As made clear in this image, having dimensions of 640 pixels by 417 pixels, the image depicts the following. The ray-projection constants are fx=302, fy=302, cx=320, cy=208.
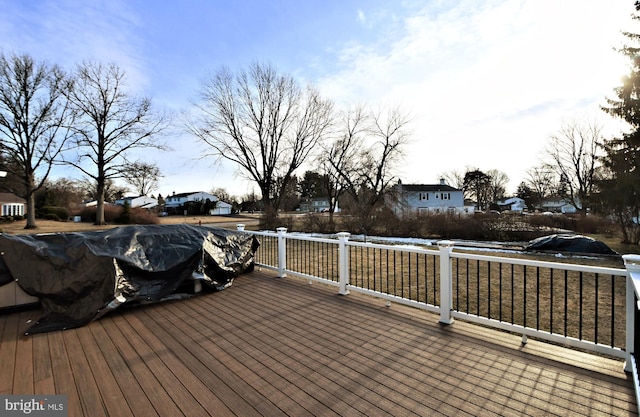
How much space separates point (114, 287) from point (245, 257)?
7.03 feet

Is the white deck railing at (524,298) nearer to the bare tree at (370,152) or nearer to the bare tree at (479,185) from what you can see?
the bare tree at (370,152)

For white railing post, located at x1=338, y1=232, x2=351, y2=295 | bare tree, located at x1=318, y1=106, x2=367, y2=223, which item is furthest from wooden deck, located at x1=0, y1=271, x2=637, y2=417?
bare tree, located at x1=318, y1=106, x2=367, y2=223

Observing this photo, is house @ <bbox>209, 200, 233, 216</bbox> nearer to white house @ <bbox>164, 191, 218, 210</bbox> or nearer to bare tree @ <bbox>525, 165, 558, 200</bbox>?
white house @ <bbox>164, 191, 218, 210</bbox>

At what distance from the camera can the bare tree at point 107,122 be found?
2048 centimetres

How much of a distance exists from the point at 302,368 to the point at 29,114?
25.4m

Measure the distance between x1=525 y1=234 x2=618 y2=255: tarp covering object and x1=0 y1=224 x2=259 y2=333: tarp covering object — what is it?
1154 centimetres

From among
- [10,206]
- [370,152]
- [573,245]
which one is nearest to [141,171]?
[370,152]

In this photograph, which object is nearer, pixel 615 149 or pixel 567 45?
pixel 567 45

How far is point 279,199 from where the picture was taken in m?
21.3

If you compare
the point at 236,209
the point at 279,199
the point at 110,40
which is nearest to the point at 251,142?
the point at 279,199

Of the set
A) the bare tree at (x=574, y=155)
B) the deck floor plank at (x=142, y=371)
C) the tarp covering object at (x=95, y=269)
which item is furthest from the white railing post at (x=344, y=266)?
the bare tree at (x=574, y=155)

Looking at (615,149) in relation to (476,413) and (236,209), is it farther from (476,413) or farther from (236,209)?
(236,209)

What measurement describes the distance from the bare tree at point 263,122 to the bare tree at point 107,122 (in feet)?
15.1

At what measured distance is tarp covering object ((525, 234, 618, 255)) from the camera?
9953mm
